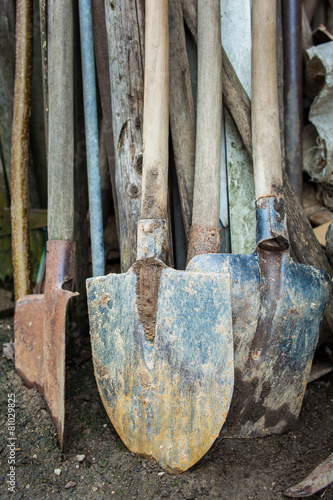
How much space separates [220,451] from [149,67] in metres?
1.45

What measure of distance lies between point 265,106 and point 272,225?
50 centimetres

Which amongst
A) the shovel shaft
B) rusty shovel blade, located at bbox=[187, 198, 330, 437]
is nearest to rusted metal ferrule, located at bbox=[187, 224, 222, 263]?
rusty shovel blade, located at bbox=[187, 198, 330, 437]

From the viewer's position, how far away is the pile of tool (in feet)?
3.82

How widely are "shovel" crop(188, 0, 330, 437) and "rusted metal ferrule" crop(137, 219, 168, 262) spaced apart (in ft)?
0.41

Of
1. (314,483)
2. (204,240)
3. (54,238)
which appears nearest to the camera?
(314,483)

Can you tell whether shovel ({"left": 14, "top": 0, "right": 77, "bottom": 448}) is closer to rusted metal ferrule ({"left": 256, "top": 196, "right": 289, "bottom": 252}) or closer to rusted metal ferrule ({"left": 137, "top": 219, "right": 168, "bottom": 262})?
rusted metal ferrule ({"left": 137, "top": 219, "right": 168, "bottom": 262})

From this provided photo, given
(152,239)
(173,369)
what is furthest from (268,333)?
(152,239)

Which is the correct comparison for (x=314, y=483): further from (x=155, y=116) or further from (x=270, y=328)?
(x=155, y=116)

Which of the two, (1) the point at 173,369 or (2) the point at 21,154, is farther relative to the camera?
(2) the point at 21,154

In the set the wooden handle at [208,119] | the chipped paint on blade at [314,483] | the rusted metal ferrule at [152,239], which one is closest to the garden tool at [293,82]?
the wooden handle at [208,119]

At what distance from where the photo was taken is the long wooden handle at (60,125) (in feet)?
5.08

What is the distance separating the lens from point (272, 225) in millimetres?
1350

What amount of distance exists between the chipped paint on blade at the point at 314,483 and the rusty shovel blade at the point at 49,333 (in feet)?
2.51

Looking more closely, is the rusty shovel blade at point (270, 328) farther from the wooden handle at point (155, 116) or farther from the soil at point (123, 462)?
the wooden handle at point (155, 116)
